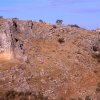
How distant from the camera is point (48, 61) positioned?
1735 inches

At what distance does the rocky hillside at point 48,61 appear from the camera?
39.7m

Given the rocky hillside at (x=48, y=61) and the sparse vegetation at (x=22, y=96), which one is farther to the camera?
the rocky hillside at (x=48, y=61)

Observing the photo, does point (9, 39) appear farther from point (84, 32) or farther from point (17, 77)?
point (84, 32)

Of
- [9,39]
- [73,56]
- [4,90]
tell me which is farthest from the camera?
[73,56]

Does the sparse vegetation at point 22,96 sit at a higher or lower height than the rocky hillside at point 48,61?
lower

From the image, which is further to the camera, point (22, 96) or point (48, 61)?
point (48, 61)

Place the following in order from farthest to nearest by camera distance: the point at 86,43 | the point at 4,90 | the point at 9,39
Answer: the point at 86,43 → the point at 9,39 → the point at 4,90

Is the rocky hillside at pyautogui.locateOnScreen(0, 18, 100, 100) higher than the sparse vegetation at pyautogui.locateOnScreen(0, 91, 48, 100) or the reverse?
higher

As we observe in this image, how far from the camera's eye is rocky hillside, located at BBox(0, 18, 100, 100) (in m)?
39.7

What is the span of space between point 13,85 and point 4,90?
1331 millimetres

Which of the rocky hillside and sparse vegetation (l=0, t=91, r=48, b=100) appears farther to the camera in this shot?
the rocky hillside

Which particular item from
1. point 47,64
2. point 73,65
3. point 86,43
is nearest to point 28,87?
point 47,64

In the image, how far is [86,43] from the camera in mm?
50156

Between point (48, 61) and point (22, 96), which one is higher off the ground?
point (48, 61)
